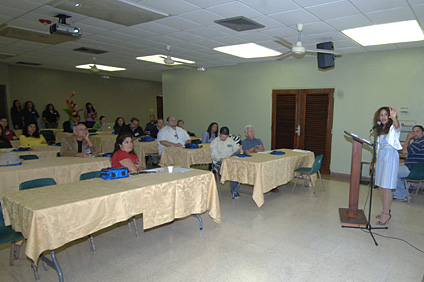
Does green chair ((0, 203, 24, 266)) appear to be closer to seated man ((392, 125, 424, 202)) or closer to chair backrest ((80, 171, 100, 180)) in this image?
chair backrest ((80, 171, 100, 180))

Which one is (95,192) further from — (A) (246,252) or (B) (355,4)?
(B) (355,4)

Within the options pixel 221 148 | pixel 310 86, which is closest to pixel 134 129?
pixel 221 148

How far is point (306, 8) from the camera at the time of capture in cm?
399

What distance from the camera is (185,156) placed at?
5660 mm

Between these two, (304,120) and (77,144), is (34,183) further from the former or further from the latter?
(304,120)

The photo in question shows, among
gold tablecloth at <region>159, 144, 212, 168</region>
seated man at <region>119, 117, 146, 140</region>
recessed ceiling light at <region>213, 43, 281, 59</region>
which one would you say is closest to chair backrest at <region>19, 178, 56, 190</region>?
gold tablecloth at <region>159, 144, 212, 168</region>

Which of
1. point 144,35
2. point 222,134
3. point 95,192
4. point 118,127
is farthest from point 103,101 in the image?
point 95,192

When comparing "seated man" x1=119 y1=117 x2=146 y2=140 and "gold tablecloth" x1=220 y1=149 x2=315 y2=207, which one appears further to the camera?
"seated man" x1=119 y1=117 x2=146 y2=140

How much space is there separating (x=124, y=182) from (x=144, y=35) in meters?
3.54

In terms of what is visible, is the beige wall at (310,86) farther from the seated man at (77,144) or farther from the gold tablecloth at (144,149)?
the seated man at (77,144)

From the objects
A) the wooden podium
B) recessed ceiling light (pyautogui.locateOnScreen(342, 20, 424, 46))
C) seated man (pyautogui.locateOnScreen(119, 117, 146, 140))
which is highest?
recessed ceiling light (pyautogui.locateOnScreen(342, 20, 424, 46))

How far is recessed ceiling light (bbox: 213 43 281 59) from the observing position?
6.66 metres

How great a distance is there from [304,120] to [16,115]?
9693 mm

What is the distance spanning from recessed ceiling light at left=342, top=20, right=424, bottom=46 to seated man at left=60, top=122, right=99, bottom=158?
4817mm
